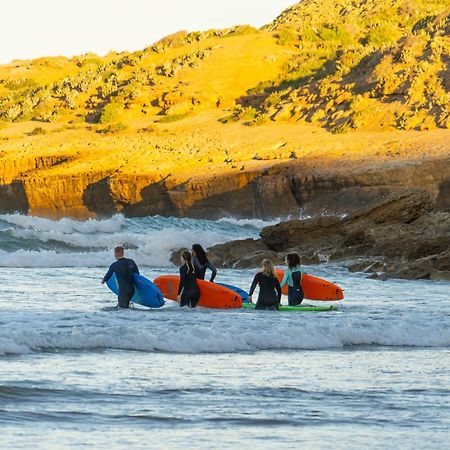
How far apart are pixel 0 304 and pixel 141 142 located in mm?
36506

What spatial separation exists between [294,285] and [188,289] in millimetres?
1669

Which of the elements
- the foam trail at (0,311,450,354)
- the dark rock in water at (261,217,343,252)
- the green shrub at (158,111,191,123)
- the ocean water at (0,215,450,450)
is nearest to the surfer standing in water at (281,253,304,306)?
the ocean water at (0,215,450,450)

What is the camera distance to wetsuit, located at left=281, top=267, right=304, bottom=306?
17984 mm

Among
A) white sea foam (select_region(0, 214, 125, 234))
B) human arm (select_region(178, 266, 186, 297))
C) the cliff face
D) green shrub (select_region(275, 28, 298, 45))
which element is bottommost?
human arm (select_region(178, 266, 186, 297))

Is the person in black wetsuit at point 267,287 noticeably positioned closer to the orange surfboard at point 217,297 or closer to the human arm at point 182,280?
the orange surfboard at point 217,297

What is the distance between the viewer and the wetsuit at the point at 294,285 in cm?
1798

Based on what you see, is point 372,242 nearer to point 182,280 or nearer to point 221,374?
point 182,280

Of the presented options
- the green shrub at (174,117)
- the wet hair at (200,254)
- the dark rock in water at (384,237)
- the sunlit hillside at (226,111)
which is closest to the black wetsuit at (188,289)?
the wet hair at (200,254)

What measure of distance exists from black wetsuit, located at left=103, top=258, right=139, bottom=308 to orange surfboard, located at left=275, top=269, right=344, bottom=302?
2.93m

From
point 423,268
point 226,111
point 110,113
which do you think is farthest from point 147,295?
point 110,113

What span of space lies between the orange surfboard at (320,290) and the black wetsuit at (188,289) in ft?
7.22

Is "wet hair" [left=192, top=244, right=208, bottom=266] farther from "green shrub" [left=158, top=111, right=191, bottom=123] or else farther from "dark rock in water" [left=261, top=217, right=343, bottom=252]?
"green shrub" [left=158, top=111, right=191, bottom=123]

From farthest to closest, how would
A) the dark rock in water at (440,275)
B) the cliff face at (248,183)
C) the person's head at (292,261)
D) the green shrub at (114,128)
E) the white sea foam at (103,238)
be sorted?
1. the green shrub at (114,128)
2. the cliff face at (248,183)
3. the white sea foam at (103,238)
4. the dark rock in water at (440,275)
5. the person's head at (292,261)

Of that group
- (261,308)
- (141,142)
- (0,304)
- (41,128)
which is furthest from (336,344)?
(41,128)
